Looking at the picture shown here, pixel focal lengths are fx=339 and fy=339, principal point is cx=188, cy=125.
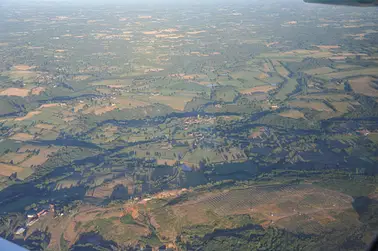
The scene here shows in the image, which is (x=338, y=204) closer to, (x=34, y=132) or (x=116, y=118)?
(x=116, y=118)

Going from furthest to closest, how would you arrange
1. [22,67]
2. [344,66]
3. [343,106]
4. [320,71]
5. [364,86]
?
[22,67], [344,66], [320,71], [364,86], [343,106]

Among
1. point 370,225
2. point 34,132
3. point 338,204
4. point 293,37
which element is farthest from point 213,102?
point 293,37

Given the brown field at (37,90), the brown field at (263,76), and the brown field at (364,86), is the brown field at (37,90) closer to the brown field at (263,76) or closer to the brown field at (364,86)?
the brown field at (263,76)

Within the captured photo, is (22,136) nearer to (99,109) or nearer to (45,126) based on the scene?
(45,126)

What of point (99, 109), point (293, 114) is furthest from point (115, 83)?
point (293, 114)

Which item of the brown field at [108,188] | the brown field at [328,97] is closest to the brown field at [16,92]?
the brown field at [108,188]
